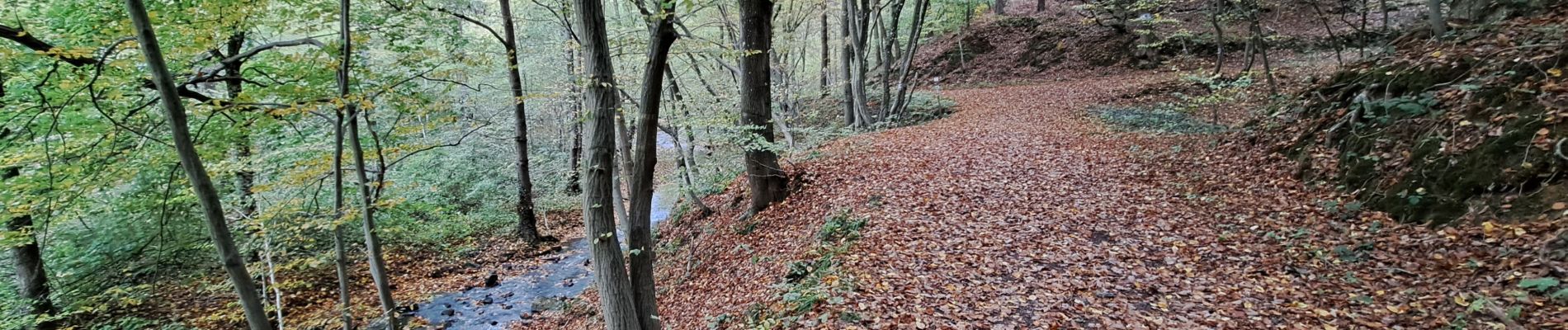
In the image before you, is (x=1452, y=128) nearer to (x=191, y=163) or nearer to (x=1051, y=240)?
(x=1051, y=240)

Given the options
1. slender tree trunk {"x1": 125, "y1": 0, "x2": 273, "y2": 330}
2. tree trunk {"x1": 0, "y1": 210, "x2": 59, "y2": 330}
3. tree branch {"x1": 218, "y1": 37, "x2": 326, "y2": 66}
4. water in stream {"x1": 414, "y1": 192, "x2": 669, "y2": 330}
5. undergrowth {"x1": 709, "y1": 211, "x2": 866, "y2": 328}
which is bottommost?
water in stream {"x1": 414, "y1": 192, "x2": 669, "y2": 330}

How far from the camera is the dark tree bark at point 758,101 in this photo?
7.98 m

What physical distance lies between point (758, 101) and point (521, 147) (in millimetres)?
6402

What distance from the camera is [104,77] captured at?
17.8 ft

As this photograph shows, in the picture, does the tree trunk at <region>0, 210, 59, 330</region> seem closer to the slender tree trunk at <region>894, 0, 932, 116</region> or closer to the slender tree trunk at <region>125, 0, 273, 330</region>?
the slender tree trunk at <region>125, 0, 273, 330</region>

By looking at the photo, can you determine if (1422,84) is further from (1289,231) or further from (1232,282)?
(1232,282)

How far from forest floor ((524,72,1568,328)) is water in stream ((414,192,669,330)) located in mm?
985

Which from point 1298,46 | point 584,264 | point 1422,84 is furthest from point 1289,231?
point 1298,46

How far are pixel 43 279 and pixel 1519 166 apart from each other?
1582cm

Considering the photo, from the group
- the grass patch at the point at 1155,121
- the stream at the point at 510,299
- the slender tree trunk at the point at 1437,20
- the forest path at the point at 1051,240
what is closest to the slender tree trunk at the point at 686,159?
the stream at the point at 510,299

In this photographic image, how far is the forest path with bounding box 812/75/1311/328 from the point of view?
5.24 m

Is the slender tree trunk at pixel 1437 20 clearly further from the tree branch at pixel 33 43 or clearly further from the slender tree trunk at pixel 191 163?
the tree branch at pixel 33 43

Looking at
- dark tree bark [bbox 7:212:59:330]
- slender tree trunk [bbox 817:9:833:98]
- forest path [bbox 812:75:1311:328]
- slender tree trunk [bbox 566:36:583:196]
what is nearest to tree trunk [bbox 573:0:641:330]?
forest path [bbox 812:75:1311:328]

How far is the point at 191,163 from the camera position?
3250mm
